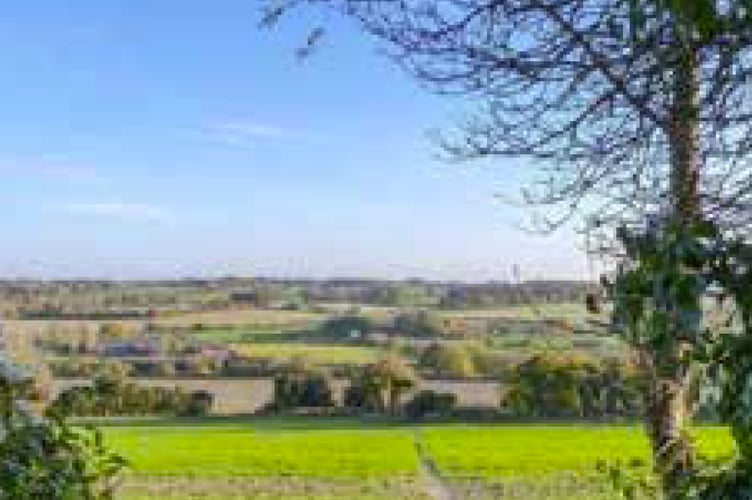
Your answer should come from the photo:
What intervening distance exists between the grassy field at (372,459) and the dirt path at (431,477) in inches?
1.5

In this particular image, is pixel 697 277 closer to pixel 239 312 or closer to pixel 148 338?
pixel 148 338

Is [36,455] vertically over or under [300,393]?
over

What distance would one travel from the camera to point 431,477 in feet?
116

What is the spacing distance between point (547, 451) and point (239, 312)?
36878 mm

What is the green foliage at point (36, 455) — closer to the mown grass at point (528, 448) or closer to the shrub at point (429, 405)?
the mown grass at point (528, 448)

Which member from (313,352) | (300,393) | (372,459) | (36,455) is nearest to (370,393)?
(300,393)

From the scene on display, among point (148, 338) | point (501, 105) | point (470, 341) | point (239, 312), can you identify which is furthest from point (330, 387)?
point (501, 105)

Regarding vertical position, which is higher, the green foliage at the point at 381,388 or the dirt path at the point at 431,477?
the green foliage at the point at 381,388

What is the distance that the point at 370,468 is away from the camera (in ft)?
119

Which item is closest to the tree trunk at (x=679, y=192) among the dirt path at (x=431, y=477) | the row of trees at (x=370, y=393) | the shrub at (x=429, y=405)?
the dirt path at (x=431, y=477)

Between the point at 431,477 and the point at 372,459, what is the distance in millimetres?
2650

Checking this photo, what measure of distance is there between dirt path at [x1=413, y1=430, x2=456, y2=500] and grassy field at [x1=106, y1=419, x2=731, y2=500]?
39 millimetres

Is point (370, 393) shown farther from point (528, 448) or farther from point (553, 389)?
point (528, 448)

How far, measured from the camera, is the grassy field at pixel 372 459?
32250mm
